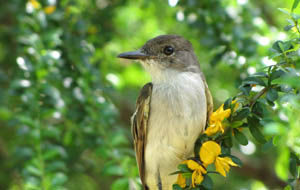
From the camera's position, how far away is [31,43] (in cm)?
371

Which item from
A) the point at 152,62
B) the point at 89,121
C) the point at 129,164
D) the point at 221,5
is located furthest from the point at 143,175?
the point at 221,5

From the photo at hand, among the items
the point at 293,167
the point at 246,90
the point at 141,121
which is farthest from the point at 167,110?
the point at 293,167

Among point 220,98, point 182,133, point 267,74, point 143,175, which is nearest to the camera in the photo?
point 267,74

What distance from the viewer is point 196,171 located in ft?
8.70

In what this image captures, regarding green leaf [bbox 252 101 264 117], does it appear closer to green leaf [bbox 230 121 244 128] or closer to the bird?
green leaf [bbox 230 121 244 128]

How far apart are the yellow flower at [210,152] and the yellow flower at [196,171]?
4 centimetres

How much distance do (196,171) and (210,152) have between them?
0.16 m

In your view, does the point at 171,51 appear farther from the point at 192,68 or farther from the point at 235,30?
the point at 235,30

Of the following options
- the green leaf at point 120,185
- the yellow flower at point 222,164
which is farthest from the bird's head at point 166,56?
the yellow flower at point 222,164

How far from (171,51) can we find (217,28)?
0.50m

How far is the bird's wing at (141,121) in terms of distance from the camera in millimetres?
3684

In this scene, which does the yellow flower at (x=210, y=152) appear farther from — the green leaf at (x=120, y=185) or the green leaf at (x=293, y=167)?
the green leaf at (x=120, y=185)

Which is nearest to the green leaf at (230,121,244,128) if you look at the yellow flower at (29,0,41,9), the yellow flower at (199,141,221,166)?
the yellow flower at (199,141,221,166)

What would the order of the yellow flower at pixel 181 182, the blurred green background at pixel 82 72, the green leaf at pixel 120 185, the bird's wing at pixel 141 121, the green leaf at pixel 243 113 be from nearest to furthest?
the green leaf at pixel 243 113 → the yellow flower at pixel 181 182 → the green leaf at pixel 120 185 → the blurred green background at pixel 82 72 → the bird's wing at pixel 141 121
